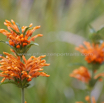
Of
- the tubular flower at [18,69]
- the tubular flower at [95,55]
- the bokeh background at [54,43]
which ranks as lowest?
the tubular flower at [18,69]

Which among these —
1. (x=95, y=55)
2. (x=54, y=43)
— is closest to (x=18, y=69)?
(x=95, y=55)

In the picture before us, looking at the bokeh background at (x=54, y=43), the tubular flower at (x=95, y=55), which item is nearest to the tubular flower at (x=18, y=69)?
the tubular flower at (x=95, y=55)

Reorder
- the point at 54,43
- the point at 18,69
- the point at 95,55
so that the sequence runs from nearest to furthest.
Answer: the point at 18,69, the point at 95,55, the point at 54,43

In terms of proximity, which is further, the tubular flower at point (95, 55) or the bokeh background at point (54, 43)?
the bokeh background at point (54, 43)

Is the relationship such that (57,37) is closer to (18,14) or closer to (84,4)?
(18,14)

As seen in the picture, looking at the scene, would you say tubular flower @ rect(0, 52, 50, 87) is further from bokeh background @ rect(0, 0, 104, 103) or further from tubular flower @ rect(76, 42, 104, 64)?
bokeh background @ rect(0, 0, 104, 103)

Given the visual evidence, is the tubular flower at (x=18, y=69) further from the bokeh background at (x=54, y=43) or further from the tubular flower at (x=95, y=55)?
the bokeh background at (x=54, y=43)

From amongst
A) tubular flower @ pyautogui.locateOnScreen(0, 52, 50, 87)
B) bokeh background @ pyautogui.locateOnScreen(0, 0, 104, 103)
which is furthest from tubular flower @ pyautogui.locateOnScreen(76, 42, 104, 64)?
tubular flower @ pyautogui.locateOnScreen(0, 52, 50, 87)

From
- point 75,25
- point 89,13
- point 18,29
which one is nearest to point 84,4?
point 89,13

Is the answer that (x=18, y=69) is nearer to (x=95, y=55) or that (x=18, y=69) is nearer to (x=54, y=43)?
(x=95, y=55)
